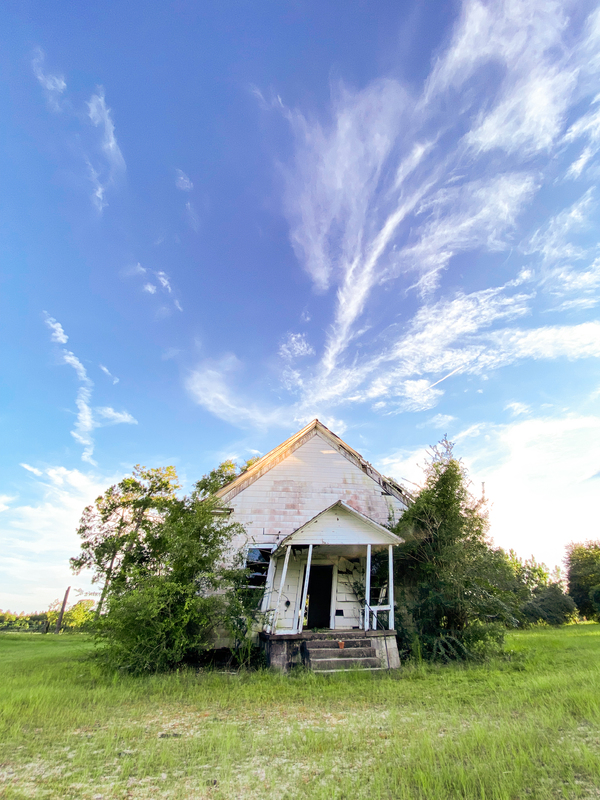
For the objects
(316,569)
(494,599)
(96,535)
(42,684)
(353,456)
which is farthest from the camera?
(96,535)

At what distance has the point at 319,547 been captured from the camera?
397 inches

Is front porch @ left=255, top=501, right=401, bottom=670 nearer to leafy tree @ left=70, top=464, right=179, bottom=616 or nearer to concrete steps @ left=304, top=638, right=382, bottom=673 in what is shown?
concrete steps @ left=304, top=638, right=382, bottom=673

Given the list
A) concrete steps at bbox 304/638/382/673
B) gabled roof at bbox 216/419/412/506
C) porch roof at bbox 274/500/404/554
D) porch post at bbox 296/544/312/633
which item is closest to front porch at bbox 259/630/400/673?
concrete steps at bbox 304/638/382/673

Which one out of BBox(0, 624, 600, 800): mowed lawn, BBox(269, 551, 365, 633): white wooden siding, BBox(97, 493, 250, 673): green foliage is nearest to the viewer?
BBox(0, 624, 600, 800): mowed lawn

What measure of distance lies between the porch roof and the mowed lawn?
9.22 feet

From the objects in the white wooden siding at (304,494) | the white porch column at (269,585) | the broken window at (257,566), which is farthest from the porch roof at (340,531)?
the white wooden siding at (304,494)

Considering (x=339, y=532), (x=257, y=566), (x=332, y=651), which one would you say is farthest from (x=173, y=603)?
(x=339, y=532)

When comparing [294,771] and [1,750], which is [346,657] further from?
[1,750]

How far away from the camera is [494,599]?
359 inches

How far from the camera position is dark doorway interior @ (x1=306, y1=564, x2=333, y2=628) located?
39.2 feet

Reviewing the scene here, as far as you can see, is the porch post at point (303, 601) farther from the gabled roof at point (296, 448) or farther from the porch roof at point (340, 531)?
the gabled roof at point (296, 448)

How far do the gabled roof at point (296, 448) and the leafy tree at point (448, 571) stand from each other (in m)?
2.52

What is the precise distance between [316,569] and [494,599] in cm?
523

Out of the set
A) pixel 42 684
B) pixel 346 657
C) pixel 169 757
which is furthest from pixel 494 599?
pixel 42 684
